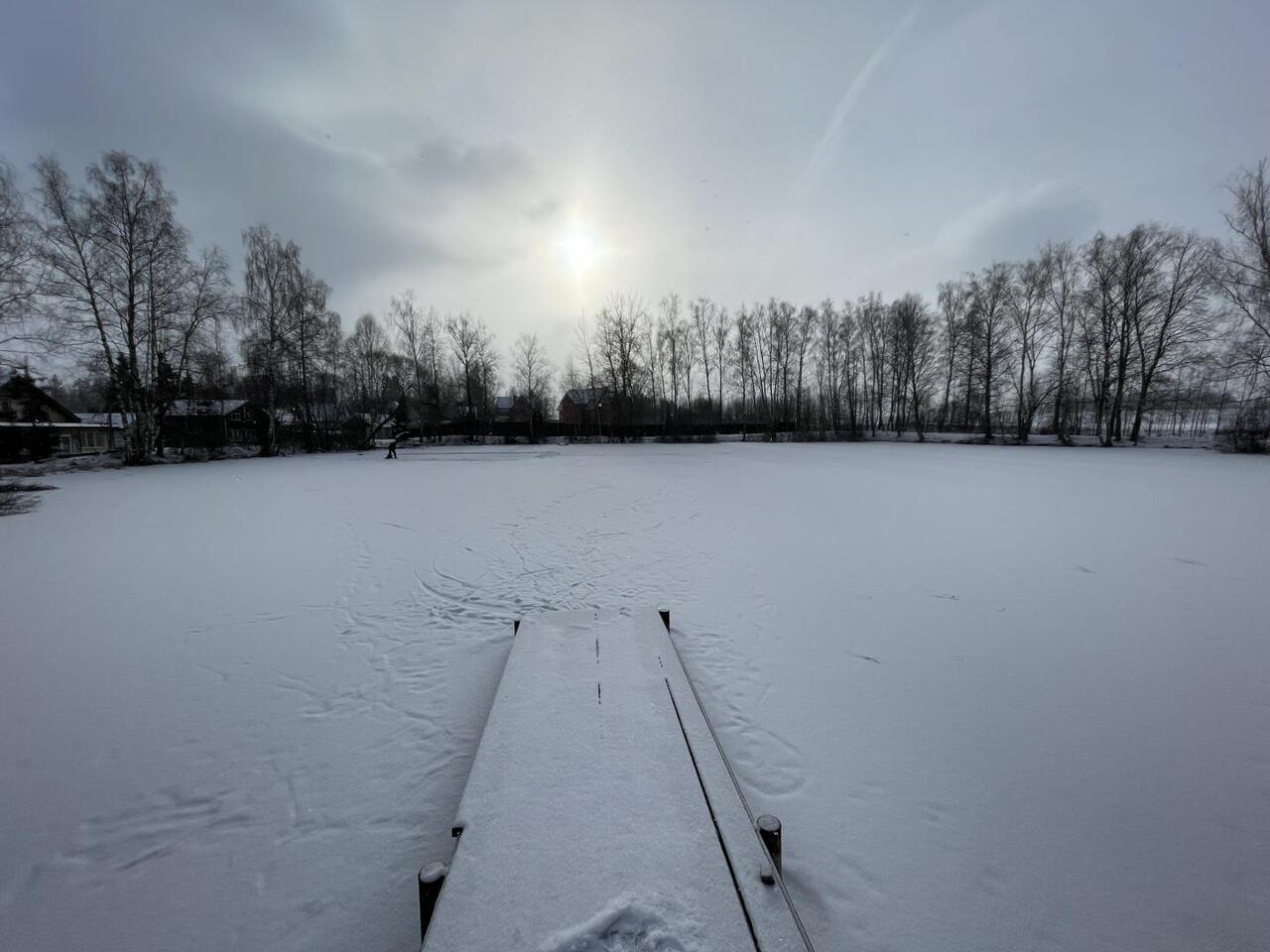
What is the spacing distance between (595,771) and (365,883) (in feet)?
3.13

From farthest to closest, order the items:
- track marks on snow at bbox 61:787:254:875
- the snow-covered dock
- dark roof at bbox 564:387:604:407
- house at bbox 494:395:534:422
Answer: house at bbox 494:395:534:422 < dark roof at bbox 564:387:604:407 < track marks on snow at bbox 61:787:254:875 < the snow-covered dock

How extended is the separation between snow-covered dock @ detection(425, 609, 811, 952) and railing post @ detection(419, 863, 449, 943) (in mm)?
35

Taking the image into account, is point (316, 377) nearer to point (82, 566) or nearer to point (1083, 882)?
point (82, 566)

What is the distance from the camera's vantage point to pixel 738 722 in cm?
278

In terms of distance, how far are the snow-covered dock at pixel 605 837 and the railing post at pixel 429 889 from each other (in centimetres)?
4

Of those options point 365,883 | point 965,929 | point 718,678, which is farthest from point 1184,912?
point 365,883

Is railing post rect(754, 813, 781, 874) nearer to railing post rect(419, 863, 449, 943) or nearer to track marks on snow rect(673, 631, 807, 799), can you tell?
track marks on snow rect(673, 631, 807, 799)

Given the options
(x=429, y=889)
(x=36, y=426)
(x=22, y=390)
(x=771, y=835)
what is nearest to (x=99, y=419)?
(x=22, y=390)

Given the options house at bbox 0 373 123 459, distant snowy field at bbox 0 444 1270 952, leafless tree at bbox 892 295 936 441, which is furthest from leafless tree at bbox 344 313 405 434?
leafless tree at bbox 892 295 936 441

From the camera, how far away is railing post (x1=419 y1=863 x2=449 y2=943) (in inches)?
56.7

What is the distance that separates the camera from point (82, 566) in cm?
593

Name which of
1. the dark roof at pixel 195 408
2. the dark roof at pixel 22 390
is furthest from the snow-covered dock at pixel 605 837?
the dark roof at pixel 22 390

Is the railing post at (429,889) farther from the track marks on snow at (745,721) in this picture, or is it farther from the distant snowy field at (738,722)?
the track marks on snow at (745,721)

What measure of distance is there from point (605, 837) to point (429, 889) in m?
0.62
